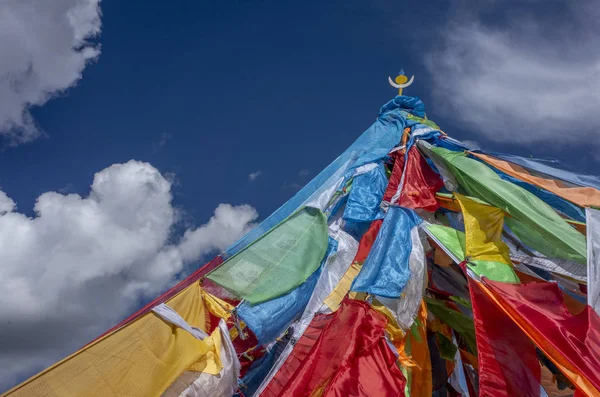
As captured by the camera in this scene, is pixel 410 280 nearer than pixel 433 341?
Yes

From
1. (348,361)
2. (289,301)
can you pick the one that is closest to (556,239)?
(348,361)

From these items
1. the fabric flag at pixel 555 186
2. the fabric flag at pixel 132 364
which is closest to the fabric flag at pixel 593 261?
the fabric flag at pixel 555 186

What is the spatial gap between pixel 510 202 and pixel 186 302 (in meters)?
3.11

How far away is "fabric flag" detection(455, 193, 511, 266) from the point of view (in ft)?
12.2

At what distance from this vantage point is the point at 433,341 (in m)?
5.71

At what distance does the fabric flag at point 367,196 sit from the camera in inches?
194

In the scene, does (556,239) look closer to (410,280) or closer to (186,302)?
(410,280)

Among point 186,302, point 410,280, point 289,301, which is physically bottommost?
point 186,302

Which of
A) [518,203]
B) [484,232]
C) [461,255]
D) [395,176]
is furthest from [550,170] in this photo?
[395,176]

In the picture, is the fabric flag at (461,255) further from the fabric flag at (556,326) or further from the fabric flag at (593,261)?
the fabric flag at (593,261)

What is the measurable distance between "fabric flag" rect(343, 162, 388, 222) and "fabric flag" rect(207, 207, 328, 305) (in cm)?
42

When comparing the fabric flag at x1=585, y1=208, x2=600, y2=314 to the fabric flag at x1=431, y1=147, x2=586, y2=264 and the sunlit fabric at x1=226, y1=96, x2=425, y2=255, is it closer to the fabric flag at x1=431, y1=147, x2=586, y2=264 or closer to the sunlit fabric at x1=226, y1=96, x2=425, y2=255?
the fabric flag at x1=431, y1=147, x2=586, y2=264

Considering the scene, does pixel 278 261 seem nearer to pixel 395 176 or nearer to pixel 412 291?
pixel 412 291

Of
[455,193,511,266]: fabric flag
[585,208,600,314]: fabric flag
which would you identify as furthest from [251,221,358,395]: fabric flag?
[585,208,600,314]: fabric flag
